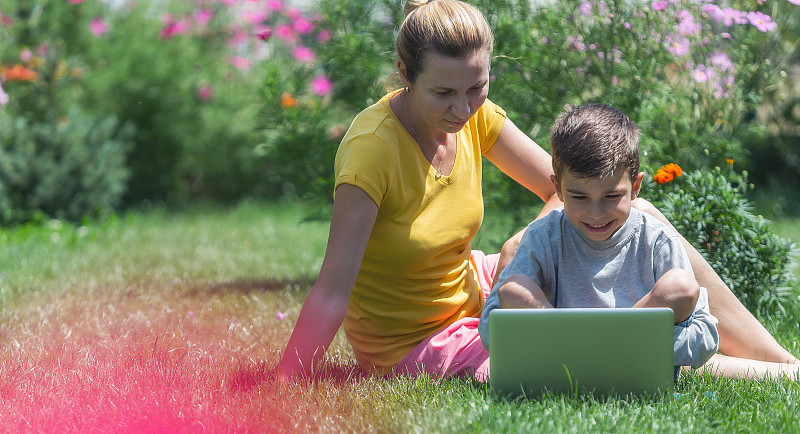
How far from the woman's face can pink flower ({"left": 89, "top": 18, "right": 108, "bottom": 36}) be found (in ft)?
18.3

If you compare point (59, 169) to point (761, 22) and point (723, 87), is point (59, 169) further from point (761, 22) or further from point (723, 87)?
point (761, 22)

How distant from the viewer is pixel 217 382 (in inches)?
98.1

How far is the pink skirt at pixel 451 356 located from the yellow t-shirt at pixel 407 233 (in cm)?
6

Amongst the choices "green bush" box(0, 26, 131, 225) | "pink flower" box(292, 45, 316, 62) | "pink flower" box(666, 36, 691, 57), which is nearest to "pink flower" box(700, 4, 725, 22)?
"pink flower" box(666, 36, 691, 57)

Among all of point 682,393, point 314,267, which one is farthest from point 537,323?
point 314,267

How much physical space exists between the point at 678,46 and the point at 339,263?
221 centimetres

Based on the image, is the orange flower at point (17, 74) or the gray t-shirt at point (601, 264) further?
the orange flower at point (17, 74)

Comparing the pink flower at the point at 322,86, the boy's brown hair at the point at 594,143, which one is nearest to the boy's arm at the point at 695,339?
the boy's brown hair at the point at 594,143

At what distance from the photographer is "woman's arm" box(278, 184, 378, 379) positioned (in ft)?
7.52

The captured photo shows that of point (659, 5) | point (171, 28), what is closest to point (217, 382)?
A: point (659, 5)

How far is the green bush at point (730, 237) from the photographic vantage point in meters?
3.26

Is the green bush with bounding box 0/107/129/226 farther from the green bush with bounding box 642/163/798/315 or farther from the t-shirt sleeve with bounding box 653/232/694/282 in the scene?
the t-shirt sleeve with bounding box 653/232/694/282

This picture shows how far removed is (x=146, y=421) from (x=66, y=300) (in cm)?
187

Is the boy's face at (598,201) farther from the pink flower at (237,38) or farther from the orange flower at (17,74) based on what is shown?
the pink flower at (237,38)
